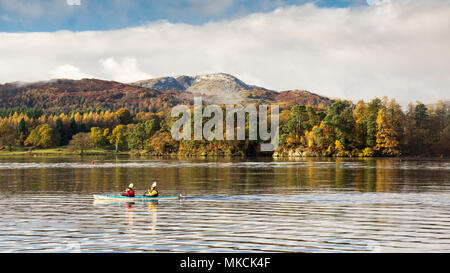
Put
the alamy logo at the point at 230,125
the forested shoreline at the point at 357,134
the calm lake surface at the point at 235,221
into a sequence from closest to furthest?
1. the calm lake surface at the point at 235,221
2. the forested shoreline at the point at 357,134
3. the alamy logo at the point at 230,125

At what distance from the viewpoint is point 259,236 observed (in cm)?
2148

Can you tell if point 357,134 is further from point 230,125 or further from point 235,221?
point 235,221

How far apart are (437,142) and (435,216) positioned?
13758 cm

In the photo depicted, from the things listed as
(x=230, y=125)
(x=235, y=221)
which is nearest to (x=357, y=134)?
(x=230, y=125)

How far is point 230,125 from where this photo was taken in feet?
531

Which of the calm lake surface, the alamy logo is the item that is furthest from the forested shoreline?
the calm lake surface

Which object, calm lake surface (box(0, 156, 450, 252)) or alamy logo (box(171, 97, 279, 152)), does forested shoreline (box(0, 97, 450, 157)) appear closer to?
alamy logo (box(171, 97, 279, 152))

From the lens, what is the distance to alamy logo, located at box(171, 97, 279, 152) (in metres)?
158

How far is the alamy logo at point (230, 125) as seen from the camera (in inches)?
6240

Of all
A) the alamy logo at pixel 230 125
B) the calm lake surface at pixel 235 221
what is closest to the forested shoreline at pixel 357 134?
the alamy logo at pixel 230 125

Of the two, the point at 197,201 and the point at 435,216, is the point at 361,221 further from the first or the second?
the point at 197,201

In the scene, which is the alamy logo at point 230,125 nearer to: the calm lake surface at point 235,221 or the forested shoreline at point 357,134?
the forested shoreline at point 357,134

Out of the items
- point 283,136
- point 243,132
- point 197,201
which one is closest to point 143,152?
point 243,132

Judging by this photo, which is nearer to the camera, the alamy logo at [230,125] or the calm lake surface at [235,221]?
the calm lake surface at [235,221]
